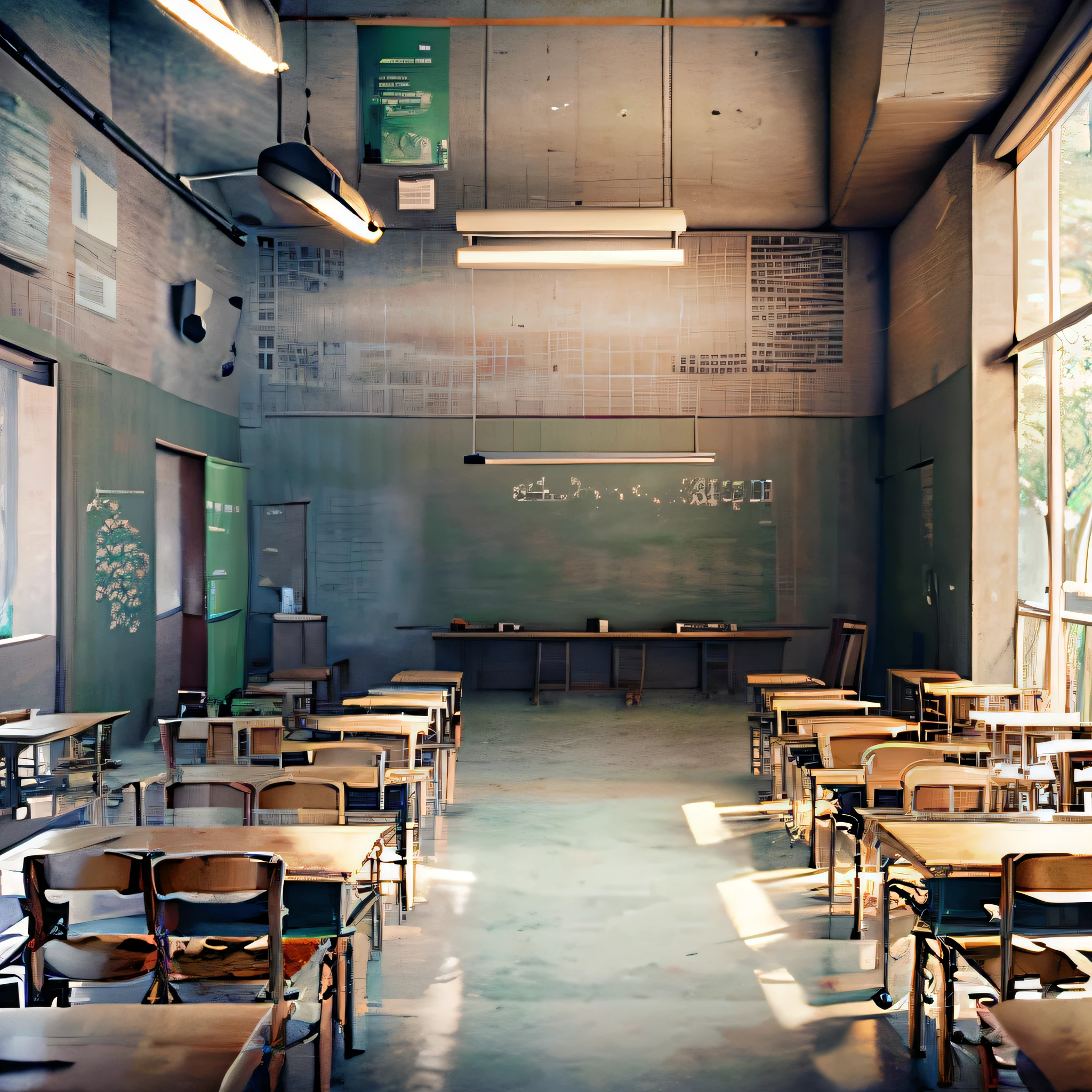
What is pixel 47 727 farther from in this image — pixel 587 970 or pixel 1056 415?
pixel 1056 415

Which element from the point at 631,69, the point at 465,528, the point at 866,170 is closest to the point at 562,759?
the point at 465,528

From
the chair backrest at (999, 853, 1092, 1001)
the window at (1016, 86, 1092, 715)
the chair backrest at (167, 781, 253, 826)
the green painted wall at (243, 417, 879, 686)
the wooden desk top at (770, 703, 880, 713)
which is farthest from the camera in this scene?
the green painted wall at (243, 417, 879, 686)

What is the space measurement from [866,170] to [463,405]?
5.08 meters

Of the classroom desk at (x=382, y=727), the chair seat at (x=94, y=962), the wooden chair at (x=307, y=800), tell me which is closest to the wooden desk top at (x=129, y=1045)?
the chair seat at (x=94, y=962)

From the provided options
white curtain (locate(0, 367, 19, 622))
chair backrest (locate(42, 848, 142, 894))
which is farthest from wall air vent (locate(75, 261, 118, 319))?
chair backrest (locate(42, 848, 142, 894))

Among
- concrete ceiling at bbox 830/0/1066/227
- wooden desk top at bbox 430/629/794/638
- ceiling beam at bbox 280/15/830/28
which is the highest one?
ceiling beam at bbox 280/15/830/28

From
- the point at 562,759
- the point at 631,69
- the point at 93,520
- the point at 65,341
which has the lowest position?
the point at 562,759

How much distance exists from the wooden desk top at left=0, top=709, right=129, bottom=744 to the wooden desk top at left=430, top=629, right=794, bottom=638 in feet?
17.5

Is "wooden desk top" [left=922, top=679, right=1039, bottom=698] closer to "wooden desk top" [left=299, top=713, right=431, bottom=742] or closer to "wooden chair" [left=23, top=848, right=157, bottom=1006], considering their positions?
"wooden desk top" [left=299, top=713, right=431, bottom=742]

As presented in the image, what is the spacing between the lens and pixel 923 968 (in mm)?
3039

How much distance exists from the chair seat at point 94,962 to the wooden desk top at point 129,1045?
801 mm

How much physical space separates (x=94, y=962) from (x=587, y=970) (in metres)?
1.92

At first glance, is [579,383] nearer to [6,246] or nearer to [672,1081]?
[6,246]

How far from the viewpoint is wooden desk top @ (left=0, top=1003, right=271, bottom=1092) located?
1508 millimetres
